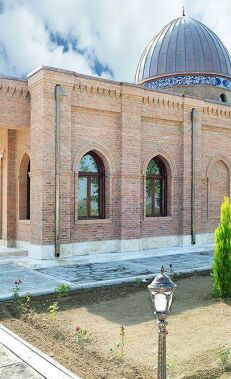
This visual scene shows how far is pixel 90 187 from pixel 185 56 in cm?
894

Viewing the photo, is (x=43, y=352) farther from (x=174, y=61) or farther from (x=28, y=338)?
(x=174, y=61)

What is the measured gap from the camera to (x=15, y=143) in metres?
13.7

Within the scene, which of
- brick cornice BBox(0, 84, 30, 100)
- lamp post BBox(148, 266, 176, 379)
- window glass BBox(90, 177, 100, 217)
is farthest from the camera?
window glass BBox(90, 177, 100, 217)

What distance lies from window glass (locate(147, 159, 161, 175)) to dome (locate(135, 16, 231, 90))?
554 centimetres

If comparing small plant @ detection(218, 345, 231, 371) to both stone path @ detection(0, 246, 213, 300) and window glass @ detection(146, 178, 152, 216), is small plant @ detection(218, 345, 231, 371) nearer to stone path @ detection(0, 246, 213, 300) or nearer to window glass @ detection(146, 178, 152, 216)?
Result: stone path @ detection(0, 246, 213, 300)

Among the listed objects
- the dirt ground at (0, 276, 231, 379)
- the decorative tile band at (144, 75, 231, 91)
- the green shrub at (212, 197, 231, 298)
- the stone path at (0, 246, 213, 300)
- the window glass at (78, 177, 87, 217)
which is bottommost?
the dirt ground at (0, 276, 231, 379)

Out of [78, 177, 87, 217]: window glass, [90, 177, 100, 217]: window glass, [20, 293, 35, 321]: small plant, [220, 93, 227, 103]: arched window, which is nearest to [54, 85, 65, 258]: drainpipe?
[78, 177, 87, 217]: window glass

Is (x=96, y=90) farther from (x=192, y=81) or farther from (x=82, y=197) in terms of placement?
(x=192, y=81)

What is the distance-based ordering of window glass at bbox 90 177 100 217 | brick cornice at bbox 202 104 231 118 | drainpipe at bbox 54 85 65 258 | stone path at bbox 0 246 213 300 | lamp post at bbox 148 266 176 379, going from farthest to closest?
1. brick cornice at bbox 202 104 231 118
2. window glass at bbox 90 177 100 217
3. drainpipe at bbox 54 85 65 258
4. stone path at bbox 0 246 213 300
5. lamp post at bbox 148 266 176 379

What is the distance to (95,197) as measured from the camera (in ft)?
43.0

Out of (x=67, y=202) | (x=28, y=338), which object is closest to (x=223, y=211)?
(x=28, y=338)

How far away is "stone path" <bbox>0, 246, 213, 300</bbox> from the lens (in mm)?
8516

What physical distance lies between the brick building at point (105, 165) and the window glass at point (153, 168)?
4 cm

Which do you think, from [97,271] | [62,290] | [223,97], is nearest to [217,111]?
[223,97]
